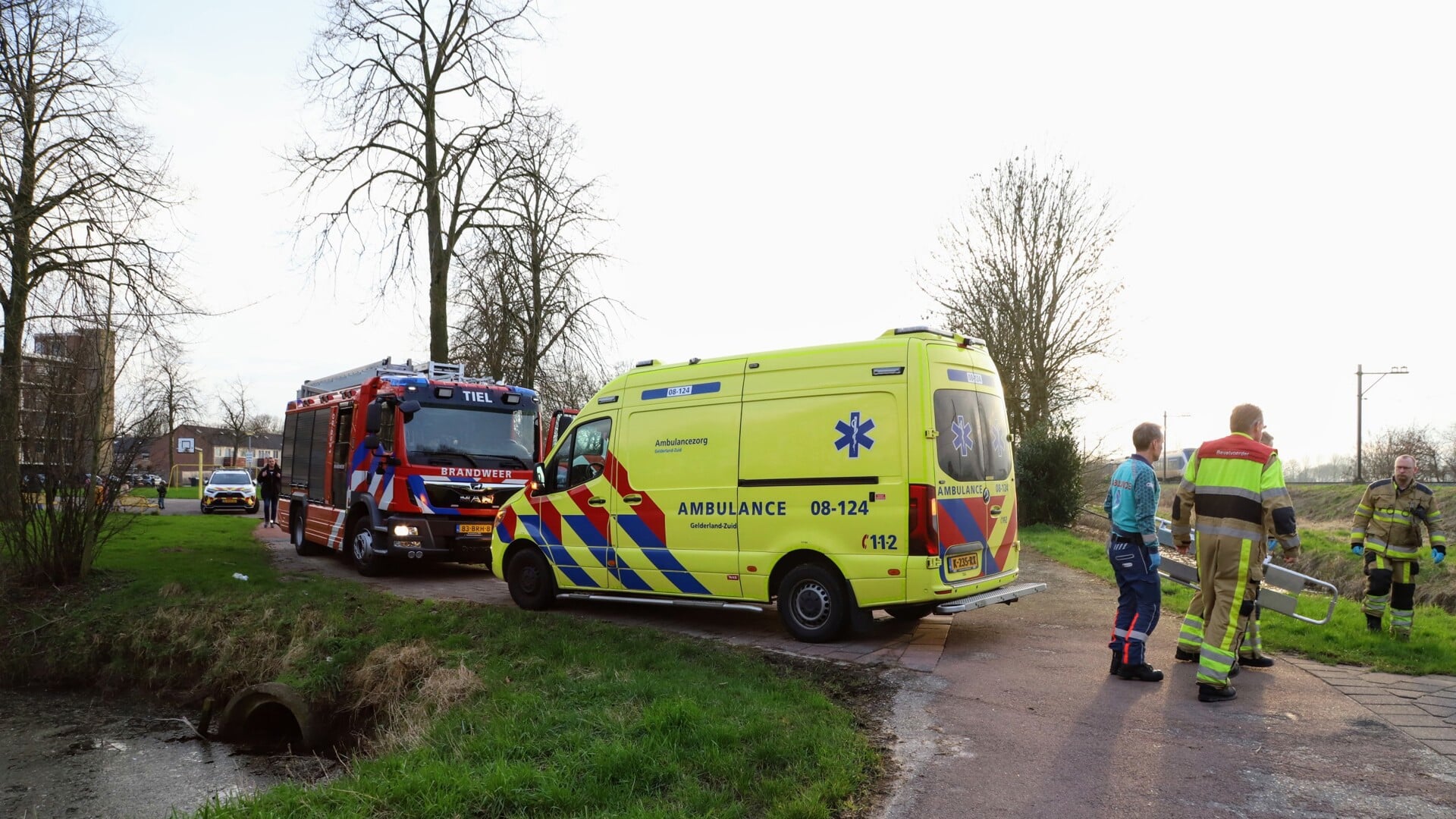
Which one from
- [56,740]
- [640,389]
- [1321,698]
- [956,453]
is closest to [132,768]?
[56,740]

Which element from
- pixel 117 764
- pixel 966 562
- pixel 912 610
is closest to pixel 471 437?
pixel 117 764

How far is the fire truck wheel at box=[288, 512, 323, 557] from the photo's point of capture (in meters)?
15.7

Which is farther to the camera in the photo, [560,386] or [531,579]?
[560,386]

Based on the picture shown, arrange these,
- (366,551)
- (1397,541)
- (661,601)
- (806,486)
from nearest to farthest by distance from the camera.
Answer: (806,486)
(1397,541)
(661,601)
(366,551)

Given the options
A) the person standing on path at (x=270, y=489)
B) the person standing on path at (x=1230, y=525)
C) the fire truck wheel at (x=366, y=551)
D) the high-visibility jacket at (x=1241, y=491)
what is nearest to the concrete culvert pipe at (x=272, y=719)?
the fire truck wheel at (x=366, y=551)

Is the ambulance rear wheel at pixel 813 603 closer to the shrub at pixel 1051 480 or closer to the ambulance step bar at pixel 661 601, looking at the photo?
the ambulance step bar at pixel 661 601

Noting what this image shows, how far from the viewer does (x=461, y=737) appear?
17.4ft

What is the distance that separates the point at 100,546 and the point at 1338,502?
127ft

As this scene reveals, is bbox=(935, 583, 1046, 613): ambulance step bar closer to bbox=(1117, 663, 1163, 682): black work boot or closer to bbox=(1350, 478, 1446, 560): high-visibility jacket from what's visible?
bbox=(1117, 663, 1163, 682): black work boot

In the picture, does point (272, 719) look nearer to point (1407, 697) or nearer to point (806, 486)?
point (806, 486)

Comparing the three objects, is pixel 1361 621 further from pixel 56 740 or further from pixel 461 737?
pixel 56 740

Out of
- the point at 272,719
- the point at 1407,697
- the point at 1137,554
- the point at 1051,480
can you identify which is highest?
the point at 1051,480

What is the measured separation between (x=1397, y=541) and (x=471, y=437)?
10.6 m

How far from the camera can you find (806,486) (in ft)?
24.8
